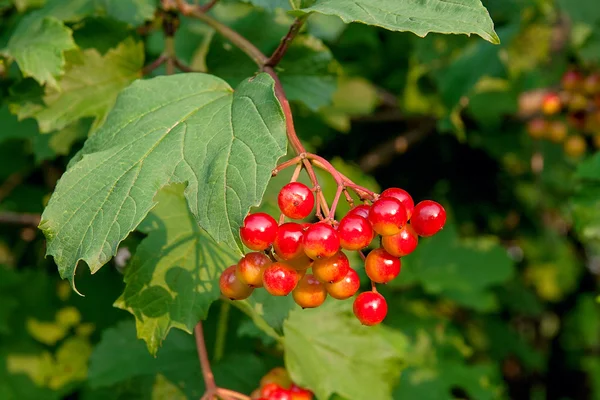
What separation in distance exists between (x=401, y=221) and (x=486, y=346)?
2.85 m

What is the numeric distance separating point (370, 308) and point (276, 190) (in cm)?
53

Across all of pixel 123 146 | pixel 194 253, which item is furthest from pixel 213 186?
pixel 194 253

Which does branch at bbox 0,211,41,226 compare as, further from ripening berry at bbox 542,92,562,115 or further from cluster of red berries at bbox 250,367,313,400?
ripening berry at bbox 542,92,562,115

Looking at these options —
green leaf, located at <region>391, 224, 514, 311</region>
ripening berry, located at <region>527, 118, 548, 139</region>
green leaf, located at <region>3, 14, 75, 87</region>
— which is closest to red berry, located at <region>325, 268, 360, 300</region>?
green leaf, located at <region>3, 14, 75, 87</region>

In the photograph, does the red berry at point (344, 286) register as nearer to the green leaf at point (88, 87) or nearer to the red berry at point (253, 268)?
the red berry at point (253, 268)

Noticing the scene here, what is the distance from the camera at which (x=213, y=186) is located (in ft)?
3.45

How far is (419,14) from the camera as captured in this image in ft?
3.73

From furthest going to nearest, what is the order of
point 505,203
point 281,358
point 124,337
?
point 505,203 → point 281,358 → point 124,337

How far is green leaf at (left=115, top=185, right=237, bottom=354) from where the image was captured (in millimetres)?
1357

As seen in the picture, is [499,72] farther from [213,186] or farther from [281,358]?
[213,186]

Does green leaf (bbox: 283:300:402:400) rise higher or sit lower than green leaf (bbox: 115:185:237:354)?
lower

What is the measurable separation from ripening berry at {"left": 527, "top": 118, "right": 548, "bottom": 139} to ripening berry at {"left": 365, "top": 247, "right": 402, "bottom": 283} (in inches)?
82.5

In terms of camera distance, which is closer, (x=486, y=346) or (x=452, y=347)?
(x=452, y=347)

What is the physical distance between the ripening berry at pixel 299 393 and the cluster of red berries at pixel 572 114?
1.82 meters
